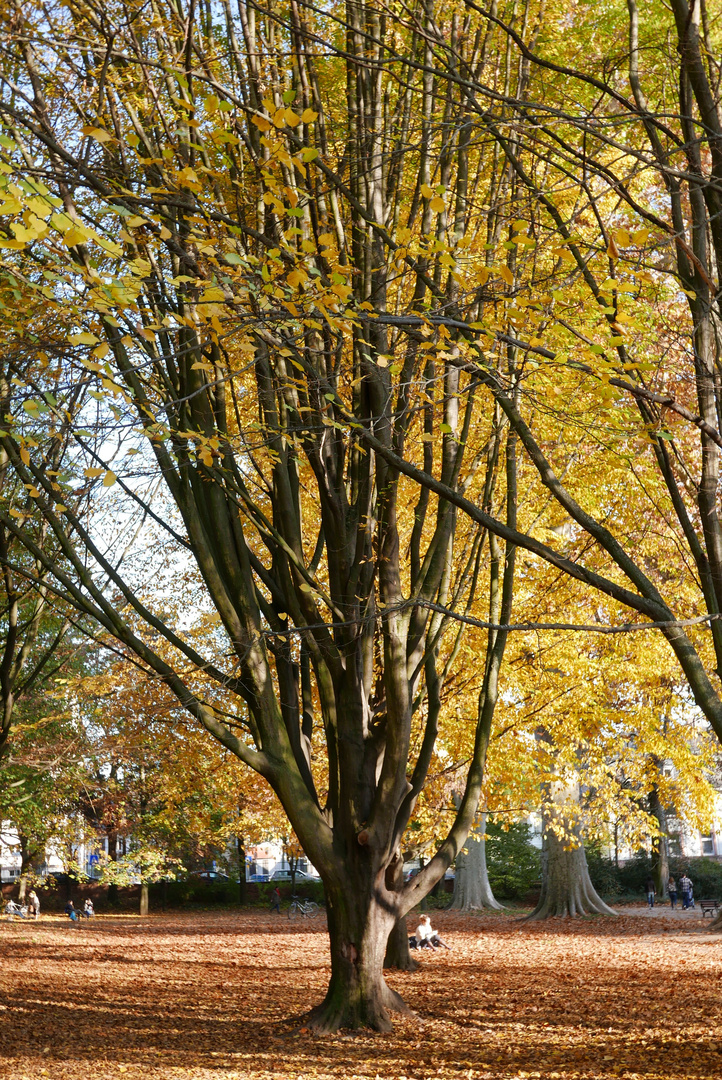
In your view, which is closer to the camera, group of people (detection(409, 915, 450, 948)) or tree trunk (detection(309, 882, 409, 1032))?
tree trunk (detection(309, 882, 409, 1032))

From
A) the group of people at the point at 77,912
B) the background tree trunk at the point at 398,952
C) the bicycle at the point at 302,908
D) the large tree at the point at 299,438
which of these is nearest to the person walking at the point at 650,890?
the bicycle at the point at 302,908

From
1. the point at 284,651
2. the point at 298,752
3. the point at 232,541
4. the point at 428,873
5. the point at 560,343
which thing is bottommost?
the point at 428,873

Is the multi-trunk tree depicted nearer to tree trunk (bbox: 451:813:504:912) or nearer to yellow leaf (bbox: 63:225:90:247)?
yellow leaf (bbox: 63:225:90:247)

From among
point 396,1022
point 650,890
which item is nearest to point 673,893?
point 650,890

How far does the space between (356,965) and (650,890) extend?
73.1ft

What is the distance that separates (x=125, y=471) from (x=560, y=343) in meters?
3.46

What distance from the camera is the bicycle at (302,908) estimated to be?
92.5ft

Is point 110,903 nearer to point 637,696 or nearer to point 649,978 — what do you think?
point 637,696

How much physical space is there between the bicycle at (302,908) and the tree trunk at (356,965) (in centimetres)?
2103

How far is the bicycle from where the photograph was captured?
28.2m

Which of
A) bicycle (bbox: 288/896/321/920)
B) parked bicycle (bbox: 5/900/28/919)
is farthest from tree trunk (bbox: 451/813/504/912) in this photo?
parked bicycle (bbox: 5/900/28/919)

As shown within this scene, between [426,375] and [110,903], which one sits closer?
[426,375]

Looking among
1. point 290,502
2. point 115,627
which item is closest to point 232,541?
point 290,502

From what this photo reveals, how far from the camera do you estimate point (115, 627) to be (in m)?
6.82
